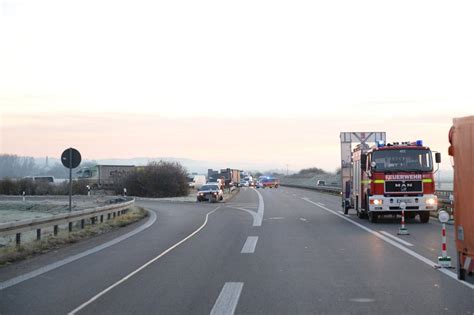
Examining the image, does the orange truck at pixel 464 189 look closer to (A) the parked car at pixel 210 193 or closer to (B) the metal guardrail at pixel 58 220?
(B) the metal guardrail at pixel 58 220

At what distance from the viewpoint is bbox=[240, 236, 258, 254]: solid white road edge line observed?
577 inches

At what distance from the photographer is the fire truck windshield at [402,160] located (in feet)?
75.3

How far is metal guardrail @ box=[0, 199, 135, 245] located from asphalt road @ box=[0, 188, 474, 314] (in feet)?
3.80

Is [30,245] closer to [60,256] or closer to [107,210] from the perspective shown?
[60,256]

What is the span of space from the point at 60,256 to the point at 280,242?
236 inches

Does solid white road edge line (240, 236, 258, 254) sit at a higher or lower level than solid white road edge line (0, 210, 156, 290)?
higher

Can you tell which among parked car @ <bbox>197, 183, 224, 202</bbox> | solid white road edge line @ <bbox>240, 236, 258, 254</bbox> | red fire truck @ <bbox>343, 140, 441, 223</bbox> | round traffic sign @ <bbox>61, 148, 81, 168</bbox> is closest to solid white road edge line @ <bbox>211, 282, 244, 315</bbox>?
solid white road edge line @ <bbox>240, 236, 258, 254</bbox>

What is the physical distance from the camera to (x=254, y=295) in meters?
9.12

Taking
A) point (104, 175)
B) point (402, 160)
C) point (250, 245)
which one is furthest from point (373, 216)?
point (104, 175)

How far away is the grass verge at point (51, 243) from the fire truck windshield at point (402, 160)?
1047 centimetres

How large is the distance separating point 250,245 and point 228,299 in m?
7.29

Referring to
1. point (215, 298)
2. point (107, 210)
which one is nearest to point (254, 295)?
point (215, 298)

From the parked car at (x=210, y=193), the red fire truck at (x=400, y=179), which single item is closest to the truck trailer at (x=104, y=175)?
the parked car at (x=210, y=193)

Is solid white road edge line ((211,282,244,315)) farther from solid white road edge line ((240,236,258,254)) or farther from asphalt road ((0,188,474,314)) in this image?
solid white road edge line ((240,236,258,254))
